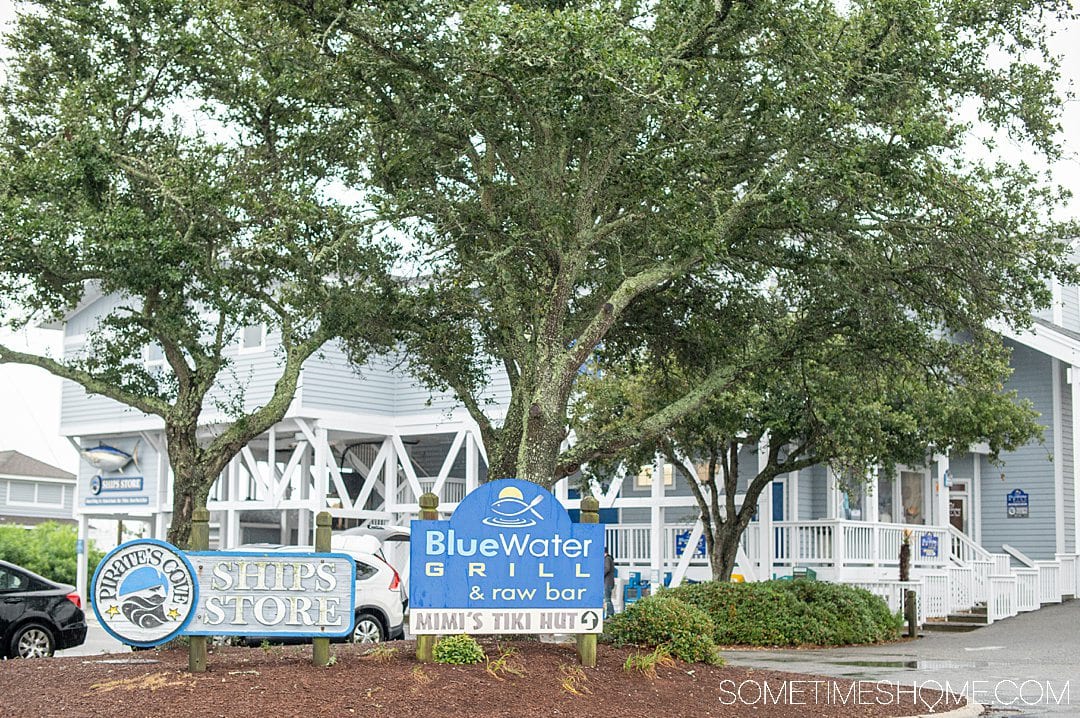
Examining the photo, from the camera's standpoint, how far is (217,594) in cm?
1145

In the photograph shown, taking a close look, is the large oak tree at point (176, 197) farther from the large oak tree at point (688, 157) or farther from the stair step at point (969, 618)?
the stair step at point (969, 618)

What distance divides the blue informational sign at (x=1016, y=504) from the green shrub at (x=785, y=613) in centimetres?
905

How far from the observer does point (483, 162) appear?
1488 cm

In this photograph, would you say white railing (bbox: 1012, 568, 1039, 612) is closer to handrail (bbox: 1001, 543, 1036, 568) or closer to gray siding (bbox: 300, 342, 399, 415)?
handrail (bbox: 1001, 543, 1036, 568)

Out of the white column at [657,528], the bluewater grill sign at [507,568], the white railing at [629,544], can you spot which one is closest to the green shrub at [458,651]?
the bluewater grill sign at [507,568]

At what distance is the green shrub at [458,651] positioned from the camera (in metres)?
11.6

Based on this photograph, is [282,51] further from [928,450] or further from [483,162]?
A: [928,450]

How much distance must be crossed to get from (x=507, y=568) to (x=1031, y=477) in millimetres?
19910

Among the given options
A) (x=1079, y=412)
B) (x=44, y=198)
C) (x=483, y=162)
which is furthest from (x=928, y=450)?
(x=44, y=198)

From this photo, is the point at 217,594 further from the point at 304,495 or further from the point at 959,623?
the point at 304,495

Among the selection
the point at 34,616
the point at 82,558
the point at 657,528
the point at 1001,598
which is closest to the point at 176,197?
the point at 34,616

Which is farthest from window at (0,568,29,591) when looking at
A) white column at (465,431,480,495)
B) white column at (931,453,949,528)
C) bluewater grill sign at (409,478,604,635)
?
white column at (931,453,949,528)

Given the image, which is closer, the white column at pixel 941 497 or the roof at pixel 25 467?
the white column at pixel 941 497

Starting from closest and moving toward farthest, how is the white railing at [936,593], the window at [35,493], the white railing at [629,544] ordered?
the white railing at [936,593] < the white railing at [629,544] < the window at [35,493]
